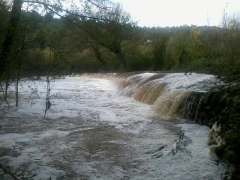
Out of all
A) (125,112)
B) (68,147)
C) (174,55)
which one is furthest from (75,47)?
(68,147)

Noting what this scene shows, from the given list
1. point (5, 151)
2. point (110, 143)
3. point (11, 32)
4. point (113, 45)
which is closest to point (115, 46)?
point (113, 45)

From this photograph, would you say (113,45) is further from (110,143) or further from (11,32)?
(110,143)

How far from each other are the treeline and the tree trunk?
217 millimetres

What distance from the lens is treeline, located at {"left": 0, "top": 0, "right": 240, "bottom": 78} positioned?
7.36 m

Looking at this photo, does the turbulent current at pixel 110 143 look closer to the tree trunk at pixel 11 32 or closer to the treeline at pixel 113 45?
the tree trunk at pixel 11 32

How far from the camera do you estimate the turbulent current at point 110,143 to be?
3.86m

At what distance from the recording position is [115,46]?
22.6m

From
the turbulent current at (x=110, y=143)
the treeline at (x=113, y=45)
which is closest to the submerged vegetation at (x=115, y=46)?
the treeline at (x=113, y=45)

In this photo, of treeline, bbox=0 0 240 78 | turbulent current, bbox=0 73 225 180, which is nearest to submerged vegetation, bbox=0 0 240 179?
treeline, bbox=0 0 240 78

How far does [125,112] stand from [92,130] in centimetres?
235

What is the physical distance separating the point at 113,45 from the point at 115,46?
0.94ft

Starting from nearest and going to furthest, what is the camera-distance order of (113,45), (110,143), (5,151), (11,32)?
(5,151) < (110,143) < (11,32) < (113,45)

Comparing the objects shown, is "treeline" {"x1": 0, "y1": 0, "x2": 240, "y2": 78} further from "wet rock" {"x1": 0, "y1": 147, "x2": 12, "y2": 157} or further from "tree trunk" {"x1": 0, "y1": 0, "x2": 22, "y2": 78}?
"wet rock" {"x1": 0, "y1": 147, "x2": 12, "y2": 157}

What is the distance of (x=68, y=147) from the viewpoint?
4.90 m
